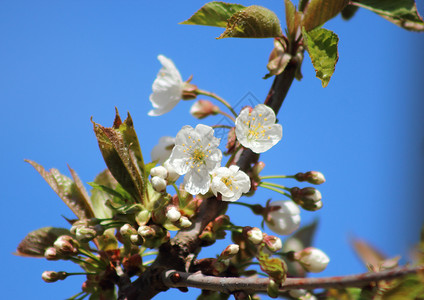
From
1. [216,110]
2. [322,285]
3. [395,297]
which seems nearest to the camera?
[395,297]

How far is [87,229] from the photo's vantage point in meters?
0.93

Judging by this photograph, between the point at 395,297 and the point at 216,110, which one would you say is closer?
the point at 395,297

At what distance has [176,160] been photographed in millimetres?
935

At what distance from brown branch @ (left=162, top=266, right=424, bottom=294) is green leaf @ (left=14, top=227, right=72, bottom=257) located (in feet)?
1.19

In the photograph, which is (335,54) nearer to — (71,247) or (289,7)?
(289,7)

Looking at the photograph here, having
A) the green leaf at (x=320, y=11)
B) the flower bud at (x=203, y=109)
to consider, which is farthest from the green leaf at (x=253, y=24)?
the flower bud at (x=203, y=109)

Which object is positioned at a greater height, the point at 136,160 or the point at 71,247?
the point at 136,160

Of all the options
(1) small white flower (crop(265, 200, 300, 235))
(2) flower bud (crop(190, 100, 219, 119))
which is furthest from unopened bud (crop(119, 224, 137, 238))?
(2) flower bud (crop(190, 100, 219, 119))

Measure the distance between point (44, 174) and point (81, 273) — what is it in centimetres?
27

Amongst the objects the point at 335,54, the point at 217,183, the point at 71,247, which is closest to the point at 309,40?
the point at 335,54

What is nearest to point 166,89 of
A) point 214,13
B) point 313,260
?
point 214,13

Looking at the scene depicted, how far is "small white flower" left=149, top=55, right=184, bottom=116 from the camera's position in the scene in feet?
3.88

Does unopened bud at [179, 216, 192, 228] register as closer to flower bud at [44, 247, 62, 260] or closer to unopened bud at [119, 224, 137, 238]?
unopened bud at [119, 224, 137, 238]

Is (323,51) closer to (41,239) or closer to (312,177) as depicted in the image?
(312,177)
